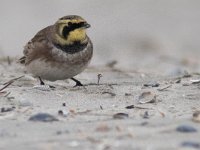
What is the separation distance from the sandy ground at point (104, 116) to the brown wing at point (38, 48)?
0.99 feet

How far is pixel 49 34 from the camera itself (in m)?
8.62

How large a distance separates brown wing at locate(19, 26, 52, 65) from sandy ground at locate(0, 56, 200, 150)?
0.99 feet

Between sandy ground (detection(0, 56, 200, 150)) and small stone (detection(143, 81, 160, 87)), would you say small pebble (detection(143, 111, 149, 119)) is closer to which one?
sandy ground (detection(0, 56, 200, 150))

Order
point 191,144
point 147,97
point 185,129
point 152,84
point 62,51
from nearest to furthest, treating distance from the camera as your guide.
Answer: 1. point 191,144
2. point 185,129
3. point 147,97
4. point 152,84
5. point 62,51

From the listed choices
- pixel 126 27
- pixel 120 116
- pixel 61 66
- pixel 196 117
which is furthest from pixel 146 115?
pixel 126 27

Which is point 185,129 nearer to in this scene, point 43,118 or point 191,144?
point 191,144

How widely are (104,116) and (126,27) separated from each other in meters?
10.2

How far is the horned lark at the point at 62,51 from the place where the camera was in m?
8.25

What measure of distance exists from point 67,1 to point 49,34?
10141mm

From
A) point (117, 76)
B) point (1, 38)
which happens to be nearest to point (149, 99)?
point (117, 76)

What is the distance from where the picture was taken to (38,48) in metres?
8.49

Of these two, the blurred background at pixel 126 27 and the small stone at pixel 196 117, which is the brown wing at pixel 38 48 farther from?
the blurred background at pixel 126 27

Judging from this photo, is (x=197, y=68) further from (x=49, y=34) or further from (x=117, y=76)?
(x=49, y=34)

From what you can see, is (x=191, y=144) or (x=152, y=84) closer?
(x=191, y=144)
